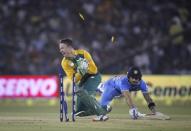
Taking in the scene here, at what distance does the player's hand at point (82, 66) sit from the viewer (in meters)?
14.8

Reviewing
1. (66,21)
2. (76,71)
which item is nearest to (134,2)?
(66,21)

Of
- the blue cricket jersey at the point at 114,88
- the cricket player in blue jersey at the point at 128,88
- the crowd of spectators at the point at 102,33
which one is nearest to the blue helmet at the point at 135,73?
the cricket player in blue jersey at the point at 128,88

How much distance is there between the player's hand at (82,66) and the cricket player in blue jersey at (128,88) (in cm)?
102

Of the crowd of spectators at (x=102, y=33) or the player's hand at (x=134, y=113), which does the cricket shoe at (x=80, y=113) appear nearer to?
the player's hand at (x=134, y=113)

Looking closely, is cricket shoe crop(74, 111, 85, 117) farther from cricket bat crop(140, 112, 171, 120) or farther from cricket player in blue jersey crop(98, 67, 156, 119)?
cricket bat crop(140, 112, 171, 120)

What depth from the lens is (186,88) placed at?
25.5m

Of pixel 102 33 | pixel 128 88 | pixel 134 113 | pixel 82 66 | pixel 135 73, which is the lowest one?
pixel 134 113

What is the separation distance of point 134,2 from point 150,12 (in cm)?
86

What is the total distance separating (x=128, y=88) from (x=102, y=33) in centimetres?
1200

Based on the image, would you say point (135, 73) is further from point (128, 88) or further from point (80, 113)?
point (80, 113)

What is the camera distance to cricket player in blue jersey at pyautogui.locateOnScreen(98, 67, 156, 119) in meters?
15.1

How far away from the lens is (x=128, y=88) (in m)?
15.4

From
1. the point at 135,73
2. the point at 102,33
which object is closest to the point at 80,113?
the point at 135,73

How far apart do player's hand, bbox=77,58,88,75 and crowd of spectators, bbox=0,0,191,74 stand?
11.1m
